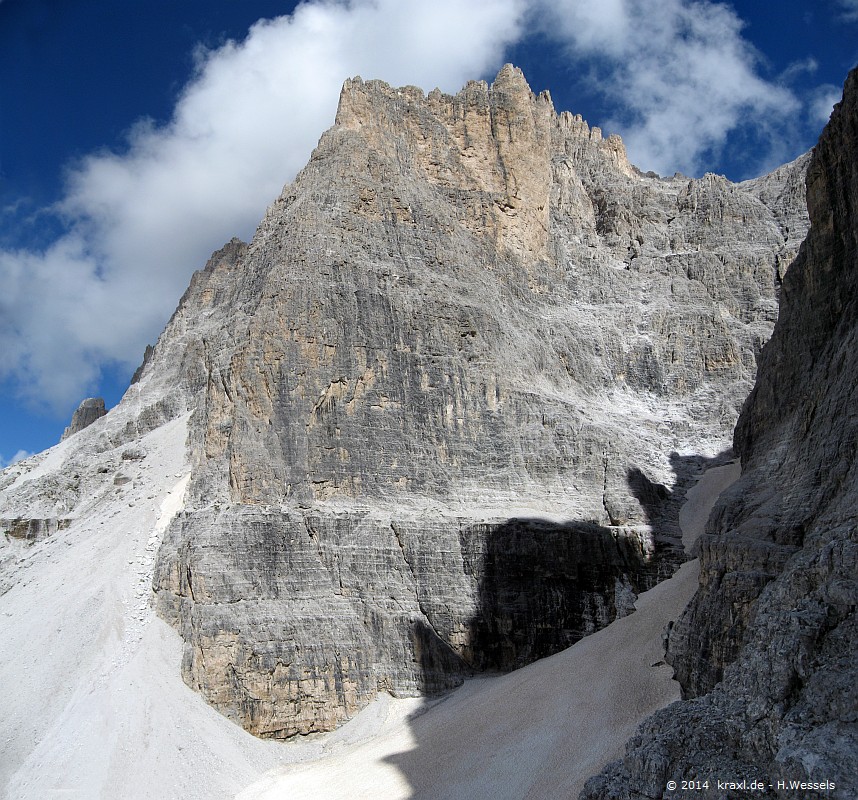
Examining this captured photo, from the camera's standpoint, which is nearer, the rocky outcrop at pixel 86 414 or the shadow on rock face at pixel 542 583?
the shadow on rock face at pixel 542 583

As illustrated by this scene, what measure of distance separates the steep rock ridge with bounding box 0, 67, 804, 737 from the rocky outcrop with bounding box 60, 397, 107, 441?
1700 centimetres

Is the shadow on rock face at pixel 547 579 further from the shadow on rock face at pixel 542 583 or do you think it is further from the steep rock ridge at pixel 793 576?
the steep rock ridge at pixel 793 576

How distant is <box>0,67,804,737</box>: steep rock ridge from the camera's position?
2400 centimetres

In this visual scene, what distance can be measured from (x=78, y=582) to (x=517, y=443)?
1654cm

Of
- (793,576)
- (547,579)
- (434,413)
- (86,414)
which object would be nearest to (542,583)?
(547,579)

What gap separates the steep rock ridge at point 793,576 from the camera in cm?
849

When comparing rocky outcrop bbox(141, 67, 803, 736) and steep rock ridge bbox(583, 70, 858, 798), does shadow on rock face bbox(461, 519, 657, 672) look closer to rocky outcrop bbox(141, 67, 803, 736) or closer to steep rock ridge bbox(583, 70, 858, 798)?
rocky outcrop bbox(141, 67, 803, 736)

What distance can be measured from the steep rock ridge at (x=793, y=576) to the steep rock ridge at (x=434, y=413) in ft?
30.4

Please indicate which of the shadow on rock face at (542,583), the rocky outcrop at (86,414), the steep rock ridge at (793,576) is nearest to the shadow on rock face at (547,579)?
the shadow on rock face at (542,583)

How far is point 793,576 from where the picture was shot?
10672 millimetres

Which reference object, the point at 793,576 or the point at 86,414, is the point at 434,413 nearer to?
the point at 793,576

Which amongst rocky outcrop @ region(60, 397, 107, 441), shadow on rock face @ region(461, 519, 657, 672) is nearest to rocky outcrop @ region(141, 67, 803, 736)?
shadow on rock face @ region(461, 519, 657, 672)

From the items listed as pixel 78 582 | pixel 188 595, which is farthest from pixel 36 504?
pixel 188 595

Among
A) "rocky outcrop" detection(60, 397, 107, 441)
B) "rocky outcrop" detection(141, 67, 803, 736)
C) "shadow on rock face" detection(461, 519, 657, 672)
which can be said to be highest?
"rocky outcrop" detection(60, 397, 107, 441)
